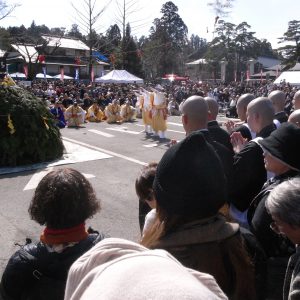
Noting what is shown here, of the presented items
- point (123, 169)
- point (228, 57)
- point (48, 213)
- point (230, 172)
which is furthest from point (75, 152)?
point (228, 57)

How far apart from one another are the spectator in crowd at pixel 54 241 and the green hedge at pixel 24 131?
7.75m

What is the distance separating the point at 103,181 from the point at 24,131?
8.79ft

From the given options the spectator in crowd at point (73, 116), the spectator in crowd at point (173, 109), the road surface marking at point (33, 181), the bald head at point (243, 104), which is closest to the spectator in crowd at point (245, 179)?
the bald head at point (243, 104)

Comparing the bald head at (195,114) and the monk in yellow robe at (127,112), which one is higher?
the bald head at (195,114)

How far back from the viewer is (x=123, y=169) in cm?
943

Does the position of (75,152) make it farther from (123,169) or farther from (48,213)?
(48,213)

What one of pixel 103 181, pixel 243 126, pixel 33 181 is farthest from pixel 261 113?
pixel 33 181

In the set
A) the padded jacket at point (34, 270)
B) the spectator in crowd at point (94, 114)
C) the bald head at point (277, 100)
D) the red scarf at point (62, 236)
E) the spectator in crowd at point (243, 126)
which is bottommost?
the spectator in crowd at point (94, 114)

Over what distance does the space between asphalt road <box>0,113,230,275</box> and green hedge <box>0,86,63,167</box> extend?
0.64m

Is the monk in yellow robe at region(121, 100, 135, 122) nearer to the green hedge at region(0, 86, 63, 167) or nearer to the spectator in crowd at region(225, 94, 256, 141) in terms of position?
the green hedge at region(0, 86, 63, 167)

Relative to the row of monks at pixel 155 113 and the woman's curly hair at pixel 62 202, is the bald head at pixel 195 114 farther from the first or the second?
the row of monks at pixel 155 113

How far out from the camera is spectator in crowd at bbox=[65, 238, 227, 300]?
68cm

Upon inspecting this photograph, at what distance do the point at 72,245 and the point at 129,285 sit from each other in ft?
4.38

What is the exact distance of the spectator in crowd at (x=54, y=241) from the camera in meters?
1.89
